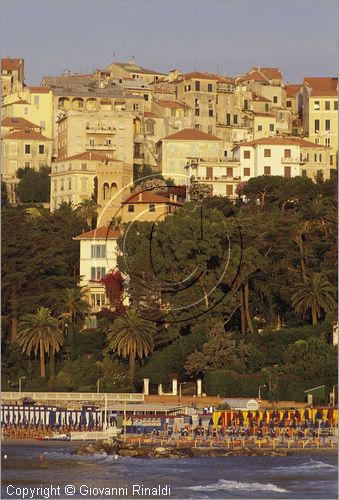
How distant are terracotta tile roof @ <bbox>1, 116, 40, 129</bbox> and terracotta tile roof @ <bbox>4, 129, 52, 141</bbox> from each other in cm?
86

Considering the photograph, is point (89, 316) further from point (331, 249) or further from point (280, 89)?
point (280, 89)

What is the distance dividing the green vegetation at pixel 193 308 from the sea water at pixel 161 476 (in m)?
5.66

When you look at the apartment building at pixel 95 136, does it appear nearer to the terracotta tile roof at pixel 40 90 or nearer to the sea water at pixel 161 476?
the terracotta tile roof at pixel 40 90

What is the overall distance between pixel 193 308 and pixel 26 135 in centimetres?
3616

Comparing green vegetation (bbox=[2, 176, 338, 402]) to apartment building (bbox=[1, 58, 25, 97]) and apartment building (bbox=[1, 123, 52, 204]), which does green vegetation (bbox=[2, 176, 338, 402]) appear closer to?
apartment building (bbox=[1, 123, 52, 204])

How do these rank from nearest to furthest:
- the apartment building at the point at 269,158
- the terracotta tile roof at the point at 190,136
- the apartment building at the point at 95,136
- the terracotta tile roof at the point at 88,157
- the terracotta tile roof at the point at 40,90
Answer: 1. the apartment building at the point at 269,158
2. the terracotta tile roof at the point at 88,157
3. the terracotta tile roof at the point at 190,136
4. the apartment building at the point at 95,136
5. the terracotta tile roof at the point at 40,90

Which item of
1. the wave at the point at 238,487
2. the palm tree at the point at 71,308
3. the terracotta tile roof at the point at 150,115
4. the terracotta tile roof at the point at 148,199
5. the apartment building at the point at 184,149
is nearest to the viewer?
the wave at the point at 238,487

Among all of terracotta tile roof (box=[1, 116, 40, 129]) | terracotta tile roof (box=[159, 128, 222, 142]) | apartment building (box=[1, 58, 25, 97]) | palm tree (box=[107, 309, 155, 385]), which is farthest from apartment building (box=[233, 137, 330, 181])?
palm tree (box=[107, 309, 155, 385])

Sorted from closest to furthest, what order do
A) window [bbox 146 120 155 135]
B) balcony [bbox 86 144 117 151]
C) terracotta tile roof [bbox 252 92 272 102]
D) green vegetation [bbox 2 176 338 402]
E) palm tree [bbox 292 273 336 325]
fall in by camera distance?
green vegetation [bbox 2 176 338 402]
palm tree [bbox 292 273 336 325]
balcony [bbox 86 144 117 151]
window [bbox 146 120 155 135]
terracotta tile roof [bbox 252 92 272 102]

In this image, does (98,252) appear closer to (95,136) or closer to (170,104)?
(95,136)

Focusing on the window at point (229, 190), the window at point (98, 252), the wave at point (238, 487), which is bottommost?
the wave at point (238, 487)

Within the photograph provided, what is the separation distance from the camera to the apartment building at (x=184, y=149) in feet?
298

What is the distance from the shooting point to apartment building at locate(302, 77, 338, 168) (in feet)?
321

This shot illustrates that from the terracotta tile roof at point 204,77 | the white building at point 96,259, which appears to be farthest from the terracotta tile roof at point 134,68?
the white building at point 96,259
